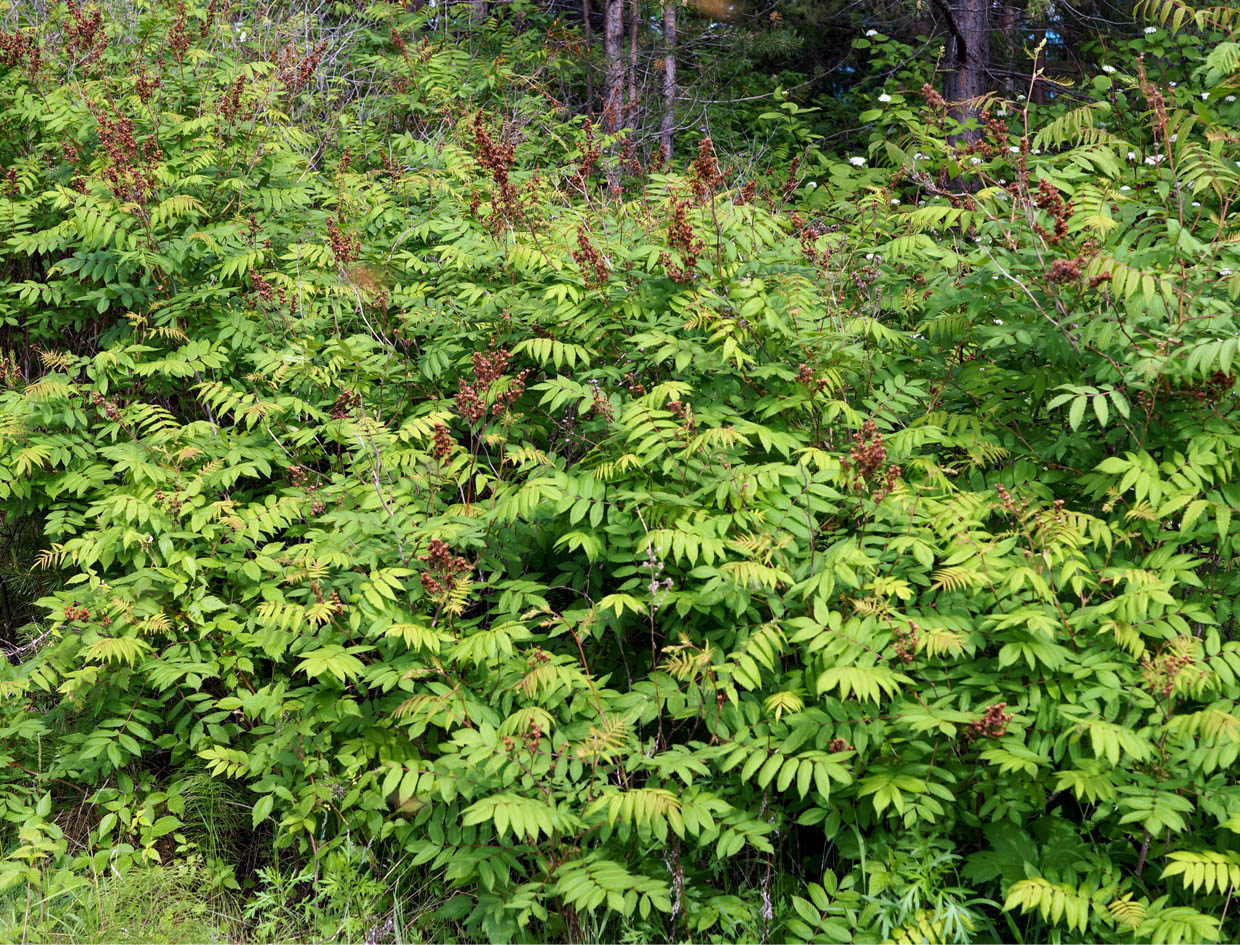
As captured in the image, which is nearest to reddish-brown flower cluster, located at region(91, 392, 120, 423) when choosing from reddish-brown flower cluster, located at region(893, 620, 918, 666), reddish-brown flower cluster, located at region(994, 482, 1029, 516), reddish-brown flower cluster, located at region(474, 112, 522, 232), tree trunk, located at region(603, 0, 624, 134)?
reddish-brown flower cluster, located at region(474, 112, 522, 232)

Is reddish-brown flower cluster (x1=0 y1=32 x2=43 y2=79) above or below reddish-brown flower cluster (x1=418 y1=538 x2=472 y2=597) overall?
above

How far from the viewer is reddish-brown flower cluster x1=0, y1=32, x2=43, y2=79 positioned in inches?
238

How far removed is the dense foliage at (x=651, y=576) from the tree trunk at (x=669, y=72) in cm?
556

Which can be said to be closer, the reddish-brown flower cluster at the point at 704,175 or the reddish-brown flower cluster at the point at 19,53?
→ the reddish-brown flower cluster at the point at 704,175

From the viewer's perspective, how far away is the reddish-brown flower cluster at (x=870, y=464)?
11.7 ft

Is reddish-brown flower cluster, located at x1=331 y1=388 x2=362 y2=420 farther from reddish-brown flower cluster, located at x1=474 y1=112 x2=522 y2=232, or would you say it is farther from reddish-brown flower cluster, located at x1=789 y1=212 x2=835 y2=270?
reddish-brown flower cluster, located at x1=789 y1=212 x2=835 y2=270

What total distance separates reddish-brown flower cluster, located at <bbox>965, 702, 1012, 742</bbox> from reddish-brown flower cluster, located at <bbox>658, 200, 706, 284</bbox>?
2.06 meters

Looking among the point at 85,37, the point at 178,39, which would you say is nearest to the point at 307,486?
the point at 178,39

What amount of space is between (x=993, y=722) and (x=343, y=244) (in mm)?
3589

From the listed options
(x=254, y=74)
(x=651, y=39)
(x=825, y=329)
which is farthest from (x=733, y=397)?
(x=651, y=39)

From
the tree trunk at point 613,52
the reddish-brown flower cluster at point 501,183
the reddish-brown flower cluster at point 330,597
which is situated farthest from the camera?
the tree trunk at point 613,52

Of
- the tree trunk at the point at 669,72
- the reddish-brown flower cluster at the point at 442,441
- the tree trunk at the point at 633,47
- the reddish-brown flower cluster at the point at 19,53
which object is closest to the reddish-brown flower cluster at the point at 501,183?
the reddish-brown flower cluster at the point at 442,441

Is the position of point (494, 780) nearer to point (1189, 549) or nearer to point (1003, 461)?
point (1003, 461)

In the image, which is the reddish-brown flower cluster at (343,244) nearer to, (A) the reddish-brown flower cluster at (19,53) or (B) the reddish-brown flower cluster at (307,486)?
(B) the reddish-brown flower cluster at (307,486)
